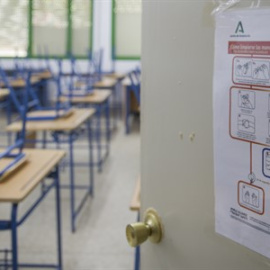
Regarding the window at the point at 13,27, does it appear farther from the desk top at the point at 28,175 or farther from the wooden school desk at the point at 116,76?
the desk top at the point at 28,175

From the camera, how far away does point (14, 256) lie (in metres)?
1.55

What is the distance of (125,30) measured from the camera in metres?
7.19

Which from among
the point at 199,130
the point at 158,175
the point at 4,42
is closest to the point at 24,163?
the point at 158,175

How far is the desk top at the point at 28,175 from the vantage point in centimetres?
151

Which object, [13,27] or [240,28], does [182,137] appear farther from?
[13,27]

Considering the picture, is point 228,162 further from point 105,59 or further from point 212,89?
point 105,59

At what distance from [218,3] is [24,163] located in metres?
1.39

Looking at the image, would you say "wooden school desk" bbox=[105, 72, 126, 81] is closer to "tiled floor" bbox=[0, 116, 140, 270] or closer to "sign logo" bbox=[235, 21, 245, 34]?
"tiled floor" bbox=[0, 116, 140, 270]

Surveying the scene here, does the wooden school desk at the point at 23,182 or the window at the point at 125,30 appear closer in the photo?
the wooden school desk at the point at 23,182

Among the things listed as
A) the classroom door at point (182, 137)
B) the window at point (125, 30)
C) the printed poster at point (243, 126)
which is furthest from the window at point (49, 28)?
the printed poster at point (243, 126)

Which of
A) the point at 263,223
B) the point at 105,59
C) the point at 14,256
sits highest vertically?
the point at 105,59

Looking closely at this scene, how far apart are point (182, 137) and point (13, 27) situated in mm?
6790

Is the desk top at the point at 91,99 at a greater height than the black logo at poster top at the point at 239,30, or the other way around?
the black logo at poster top at the point at 239,30

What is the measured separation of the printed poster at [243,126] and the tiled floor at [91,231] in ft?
6.24
